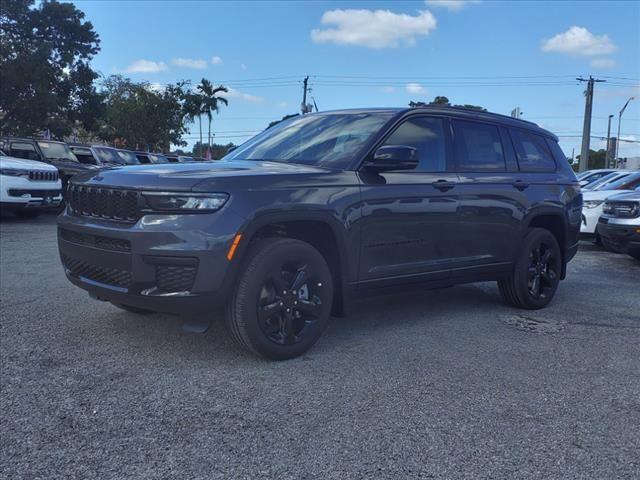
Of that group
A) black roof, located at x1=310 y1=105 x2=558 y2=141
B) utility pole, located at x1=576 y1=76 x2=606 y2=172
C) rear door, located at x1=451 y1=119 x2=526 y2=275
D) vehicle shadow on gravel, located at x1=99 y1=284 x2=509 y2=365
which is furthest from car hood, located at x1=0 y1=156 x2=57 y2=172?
utility pole, located at x1=576 y1=76 x2=606 y2=172

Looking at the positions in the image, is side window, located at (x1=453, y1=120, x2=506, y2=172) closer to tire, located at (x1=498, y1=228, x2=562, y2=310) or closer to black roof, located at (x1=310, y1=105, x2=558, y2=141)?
black roof, located at (x1=310, y1=105, x2=558, y2=141)

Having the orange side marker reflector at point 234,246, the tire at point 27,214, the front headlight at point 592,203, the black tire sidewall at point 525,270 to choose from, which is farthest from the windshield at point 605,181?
the tire at point 27,214

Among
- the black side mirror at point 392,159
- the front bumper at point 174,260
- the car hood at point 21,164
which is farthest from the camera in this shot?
the car hood at point 21,164

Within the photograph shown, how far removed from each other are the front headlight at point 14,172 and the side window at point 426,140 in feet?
30.5

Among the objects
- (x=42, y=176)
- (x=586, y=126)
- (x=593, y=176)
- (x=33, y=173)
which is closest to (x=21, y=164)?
(x=33, y=173)

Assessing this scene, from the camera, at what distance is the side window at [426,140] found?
463 cm

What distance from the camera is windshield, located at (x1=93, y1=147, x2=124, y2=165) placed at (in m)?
17.4

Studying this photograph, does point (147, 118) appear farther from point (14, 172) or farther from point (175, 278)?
point (175, 278)

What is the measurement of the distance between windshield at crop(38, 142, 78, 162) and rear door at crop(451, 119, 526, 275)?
12.7 metres

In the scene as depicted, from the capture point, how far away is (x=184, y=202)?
3.43 metres

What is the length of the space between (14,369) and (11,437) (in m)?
0.95

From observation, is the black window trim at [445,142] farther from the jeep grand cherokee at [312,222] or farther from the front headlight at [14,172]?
the front headlight at [14,172]

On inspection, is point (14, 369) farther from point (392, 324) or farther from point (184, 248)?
point (392, 324)

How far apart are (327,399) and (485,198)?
2.66 metres
